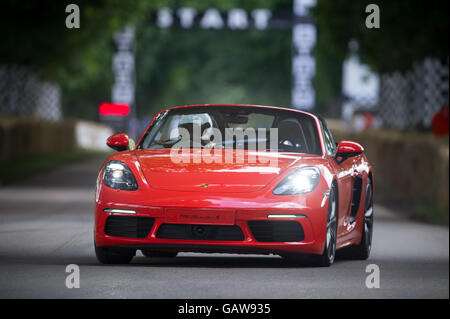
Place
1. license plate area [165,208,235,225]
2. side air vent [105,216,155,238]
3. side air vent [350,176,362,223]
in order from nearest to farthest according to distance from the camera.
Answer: license plate area [165,208,235,225], side air vent [105,216,155,238], side air vent [350,176,362,223]

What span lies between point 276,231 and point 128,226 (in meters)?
1.16

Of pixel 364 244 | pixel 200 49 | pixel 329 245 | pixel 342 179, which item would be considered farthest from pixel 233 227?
pixel 200 49

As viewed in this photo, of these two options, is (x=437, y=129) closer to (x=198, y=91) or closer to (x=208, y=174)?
(x=208, y=174)

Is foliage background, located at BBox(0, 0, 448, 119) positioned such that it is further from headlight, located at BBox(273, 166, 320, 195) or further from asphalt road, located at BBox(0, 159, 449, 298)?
headlight, located at BBox(273, 166, 320, 195)

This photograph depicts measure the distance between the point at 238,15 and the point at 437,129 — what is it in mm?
34916

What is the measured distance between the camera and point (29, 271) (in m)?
9.31

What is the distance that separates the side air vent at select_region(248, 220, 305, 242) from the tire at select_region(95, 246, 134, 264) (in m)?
1.12

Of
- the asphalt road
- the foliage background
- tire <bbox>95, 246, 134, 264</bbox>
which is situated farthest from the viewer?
the foliage background

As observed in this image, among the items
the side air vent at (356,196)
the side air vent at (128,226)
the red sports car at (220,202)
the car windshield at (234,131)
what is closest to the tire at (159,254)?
the red sports car at (220,202)

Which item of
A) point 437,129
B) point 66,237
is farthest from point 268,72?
point 66,237

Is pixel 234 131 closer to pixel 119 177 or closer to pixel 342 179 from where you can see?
pixel 342 179

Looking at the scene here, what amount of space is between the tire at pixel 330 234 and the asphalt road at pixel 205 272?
0.37ft

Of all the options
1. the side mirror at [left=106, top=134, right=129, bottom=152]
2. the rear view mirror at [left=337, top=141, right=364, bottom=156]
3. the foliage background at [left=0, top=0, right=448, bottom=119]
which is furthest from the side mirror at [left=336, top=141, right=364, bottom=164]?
the foliage background at [left=0, top=0, right=448, bottom=119]

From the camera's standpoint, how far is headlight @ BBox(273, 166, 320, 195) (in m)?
9.46
